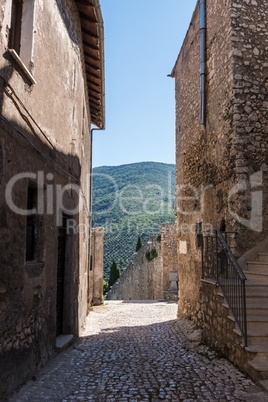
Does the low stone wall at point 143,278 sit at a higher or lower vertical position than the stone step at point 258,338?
lower

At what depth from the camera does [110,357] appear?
5.51m

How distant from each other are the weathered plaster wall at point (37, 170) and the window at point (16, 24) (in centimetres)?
22

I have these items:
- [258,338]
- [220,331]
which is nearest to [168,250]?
[220,331]

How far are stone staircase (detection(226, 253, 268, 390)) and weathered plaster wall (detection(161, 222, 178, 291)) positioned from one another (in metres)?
12.5

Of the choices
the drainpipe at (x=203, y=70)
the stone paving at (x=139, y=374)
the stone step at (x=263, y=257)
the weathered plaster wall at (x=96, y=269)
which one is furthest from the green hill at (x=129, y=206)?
the stone step at (x=263, y=257)

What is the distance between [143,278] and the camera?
69.7 feet

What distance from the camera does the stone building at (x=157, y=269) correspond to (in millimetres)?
18359

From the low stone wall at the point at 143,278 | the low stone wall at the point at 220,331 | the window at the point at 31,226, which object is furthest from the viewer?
the low stone wall at the point at 143,278

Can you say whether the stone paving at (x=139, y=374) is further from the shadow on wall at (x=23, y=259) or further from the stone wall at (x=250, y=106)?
the stone wall at (x=250, y=106)

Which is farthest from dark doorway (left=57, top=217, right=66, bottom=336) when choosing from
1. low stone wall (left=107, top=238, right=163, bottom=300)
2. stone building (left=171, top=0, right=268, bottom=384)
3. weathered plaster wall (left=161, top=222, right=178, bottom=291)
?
low stone wall (left=107, top=238, right=163, bottom=300)

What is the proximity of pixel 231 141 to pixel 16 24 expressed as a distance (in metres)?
4.34

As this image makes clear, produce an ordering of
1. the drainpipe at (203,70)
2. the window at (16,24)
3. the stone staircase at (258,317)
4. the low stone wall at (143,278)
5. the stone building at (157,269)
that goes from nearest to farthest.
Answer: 1. the stone staircase at (258,317)
2. the window at (16,24)
3. the drainpipe at (203,70)
4. the stone building at (157,269)
5. the low stone wall at (143,278)

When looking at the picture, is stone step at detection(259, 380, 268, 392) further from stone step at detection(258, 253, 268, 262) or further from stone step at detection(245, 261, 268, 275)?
stone step at detection(258, 253, 268, 262)

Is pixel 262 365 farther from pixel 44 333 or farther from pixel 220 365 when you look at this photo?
pixel 44 333
